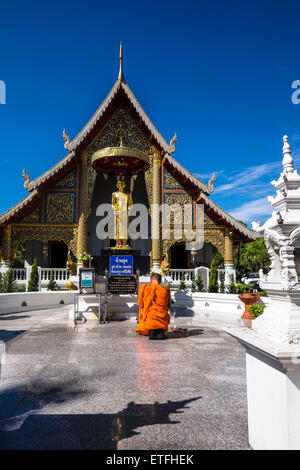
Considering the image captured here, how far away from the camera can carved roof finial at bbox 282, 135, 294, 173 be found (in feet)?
8.32

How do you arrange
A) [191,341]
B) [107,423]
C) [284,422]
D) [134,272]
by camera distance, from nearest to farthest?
[284,422], [107,423], [191,341], [134,272]

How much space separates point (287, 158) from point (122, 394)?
2.79m

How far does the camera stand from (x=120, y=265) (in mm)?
9508

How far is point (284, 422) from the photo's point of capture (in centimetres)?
193

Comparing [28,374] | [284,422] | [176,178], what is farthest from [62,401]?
[176,178]

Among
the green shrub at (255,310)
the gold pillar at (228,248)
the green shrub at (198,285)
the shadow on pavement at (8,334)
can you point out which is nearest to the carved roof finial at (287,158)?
the shadow on pavement at (8,334)

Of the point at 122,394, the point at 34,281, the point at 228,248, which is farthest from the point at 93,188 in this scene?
the point at 122,394

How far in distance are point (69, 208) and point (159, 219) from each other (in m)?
4.20

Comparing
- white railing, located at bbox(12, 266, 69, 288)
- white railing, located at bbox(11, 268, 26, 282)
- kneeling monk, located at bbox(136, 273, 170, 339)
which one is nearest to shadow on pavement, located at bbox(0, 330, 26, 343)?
kneeling monk, located at bbox(136, 273, 170, 339)

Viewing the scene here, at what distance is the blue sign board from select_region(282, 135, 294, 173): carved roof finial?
7.25 metres

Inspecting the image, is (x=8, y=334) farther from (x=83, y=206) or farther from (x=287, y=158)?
(x=83, y=206)

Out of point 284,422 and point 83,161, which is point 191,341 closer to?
point 284,422

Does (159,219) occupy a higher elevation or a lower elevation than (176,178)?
lower

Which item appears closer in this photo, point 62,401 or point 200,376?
point 62,401
